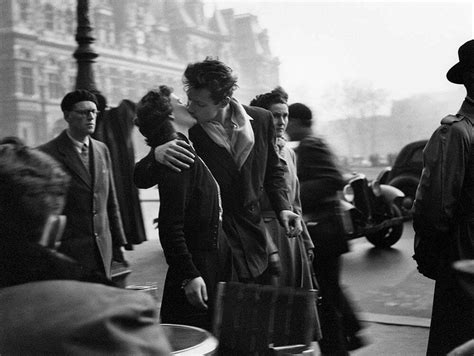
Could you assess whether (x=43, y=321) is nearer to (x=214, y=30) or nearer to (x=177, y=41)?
(x=214, y=30)

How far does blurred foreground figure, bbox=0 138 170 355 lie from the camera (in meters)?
1.39

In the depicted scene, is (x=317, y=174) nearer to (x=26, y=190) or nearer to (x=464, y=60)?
(x=464, y=60)

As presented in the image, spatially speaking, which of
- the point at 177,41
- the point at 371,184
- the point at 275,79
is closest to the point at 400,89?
the point at 371,184

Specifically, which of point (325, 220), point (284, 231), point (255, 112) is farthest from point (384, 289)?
point (255, 112)

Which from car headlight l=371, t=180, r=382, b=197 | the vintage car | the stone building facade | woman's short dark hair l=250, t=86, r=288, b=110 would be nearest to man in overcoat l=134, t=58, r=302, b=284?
woman's short dark hair l=250, t=86, r=288, b=110

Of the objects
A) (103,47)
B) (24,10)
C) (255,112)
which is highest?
(24,10)

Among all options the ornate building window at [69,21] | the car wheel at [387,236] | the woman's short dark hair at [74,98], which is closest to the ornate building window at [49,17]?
the ornate building window at [69,21]

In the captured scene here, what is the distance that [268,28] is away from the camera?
10.9 meters

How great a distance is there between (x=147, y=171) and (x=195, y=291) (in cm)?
61

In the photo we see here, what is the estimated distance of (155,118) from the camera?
11.0ft

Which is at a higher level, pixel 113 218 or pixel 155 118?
pixel 155 118

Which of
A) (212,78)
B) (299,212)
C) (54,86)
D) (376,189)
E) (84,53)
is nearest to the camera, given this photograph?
(212,78)

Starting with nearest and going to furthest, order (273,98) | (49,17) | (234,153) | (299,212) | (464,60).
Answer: (464,60)
(234,153)
(299,212)
(273,98)
(49,17)

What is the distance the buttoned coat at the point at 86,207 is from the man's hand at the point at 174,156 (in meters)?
1.44
